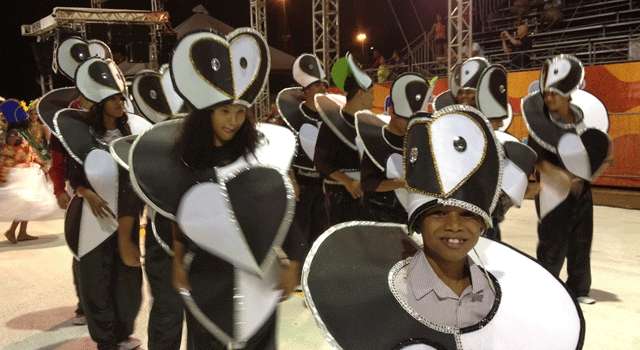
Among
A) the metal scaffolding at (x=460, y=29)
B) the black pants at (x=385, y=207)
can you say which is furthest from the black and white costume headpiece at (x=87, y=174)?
the metal scaffolding at (x=460, y=29)

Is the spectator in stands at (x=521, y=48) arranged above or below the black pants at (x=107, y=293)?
above

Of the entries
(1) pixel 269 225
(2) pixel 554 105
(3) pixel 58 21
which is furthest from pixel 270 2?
(1) pixel 269 225

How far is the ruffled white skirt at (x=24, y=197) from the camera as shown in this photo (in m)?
6.77

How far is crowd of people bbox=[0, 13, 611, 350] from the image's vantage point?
54.6 inches

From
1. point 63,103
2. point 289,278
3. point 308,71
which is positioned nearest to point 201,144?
point 289,278

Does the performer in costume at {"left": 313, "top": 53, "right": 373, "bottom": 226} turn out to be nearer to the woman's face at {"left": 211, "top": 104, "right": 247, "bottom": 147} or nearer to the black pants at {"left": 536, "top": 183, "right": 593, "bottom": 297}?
the black pants at {"left": 536, "top": 183, "right": 593, "bottom": 297}

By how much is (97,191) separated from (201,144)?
1382mm

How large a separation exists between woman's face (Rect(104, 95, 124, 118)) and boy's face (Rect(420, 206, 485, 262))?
2344 millimetres

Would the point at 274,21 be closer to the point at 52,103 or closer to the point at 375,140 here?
the point at 52,103

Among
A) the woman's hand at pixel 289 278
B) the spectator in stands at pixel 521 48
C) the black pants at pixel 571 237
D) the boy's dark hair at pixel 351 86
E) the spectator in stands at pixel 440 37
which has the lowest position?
the black pants at pixel 571 237

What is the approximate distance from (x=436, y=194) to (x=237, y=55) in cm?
107

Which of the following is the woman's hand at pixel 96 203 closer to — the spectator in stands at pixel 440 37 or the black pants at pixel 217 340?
the black pants at pixel 217 340

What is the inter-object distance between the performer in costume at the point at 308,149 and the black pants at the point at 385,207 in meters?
0.87

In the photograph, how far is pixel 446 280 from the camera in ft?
4.88
